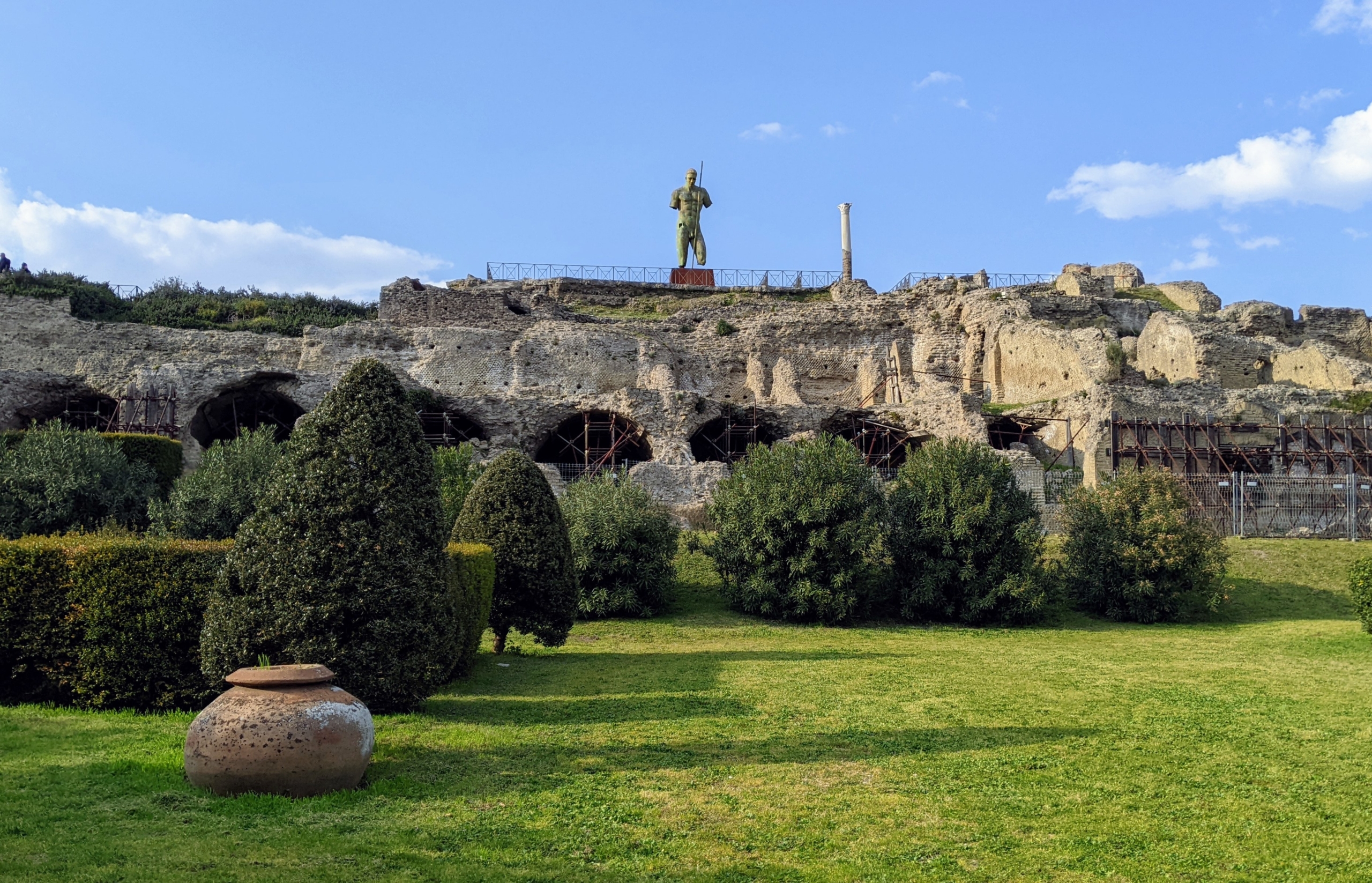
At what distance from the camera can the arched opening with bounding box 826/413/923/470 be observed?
3294cm

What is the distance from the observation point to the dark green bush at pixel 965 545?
1969cm

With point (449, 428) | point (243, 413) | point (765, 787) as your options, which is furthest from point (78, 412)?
point (765, 787)

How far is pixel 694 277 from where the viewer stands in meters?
49.5

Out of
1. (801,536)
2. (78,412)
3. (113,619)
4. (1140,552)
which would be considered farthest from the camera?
(78,412)

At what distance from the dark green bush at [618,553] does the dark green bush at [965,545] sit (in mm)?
4452

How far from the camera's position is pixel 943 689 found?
12.0 meters

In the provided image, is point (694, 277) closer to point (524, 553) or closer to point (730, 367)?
point (730, 367)

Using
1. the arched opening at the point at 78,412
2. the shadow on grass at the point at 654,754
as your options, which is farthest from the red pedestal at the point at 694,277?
the shadow on grass at the point at 654,754

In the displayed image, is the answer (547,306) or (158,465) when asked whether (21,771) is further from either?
(547,306)

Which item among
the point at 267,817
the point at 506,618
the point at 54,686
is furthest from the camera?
the point at 506,618

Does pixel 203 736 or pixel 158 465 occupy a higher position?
pixel 158 465

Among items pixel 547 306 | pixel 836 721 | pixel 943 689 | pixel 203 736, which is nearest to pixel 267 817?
pixel 203 736

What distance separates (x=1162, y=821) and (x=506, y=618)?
32.1 ft

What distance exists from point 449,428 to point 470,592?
1915 centimetres
